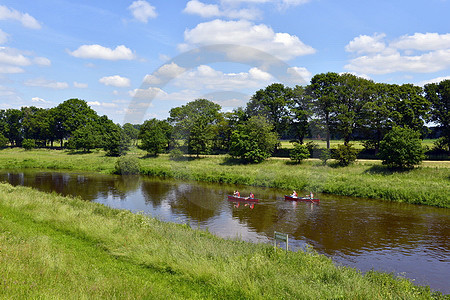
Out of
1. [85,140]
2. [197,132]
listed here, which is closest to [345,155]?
[197,132]

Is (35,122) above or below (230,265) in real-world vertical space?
above

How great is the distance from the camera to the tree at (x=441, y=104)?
192ft

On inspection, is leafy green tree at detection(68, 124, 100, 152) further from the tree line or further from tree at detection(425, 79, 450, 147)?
tree at detection(425, 79, 450, 147)

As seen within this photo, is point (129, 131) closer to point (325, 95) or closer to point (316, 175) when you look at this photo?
point (325, 95)

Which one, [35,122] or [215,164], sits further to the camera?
[35,122]

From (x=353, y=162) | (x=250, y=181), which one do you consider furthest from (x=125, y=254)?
(x=353, y=162)

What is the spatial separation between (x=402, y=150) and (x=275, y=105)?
32717 mm

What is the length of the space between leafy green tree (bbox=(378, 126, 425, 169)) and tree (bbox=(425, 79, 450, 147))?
15287 mm

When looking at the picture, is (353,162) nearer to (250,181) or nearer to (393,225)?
(250,181)

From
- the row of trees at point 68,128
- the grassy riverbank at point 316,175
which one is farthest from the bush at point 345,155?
the row of trees at point 68,128

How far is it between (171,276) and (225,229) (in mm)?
15693

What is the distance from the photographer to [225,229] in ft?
92.7

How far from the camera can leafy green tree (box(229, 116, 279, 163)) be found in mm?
66375

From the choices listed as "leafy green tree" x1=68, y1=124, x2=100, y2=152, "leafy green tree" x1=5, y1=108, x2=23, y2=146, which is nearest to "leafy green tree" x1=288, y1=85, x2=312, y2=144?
"leafy green tree" x1=68, y1=124, x2=100, y2=152
